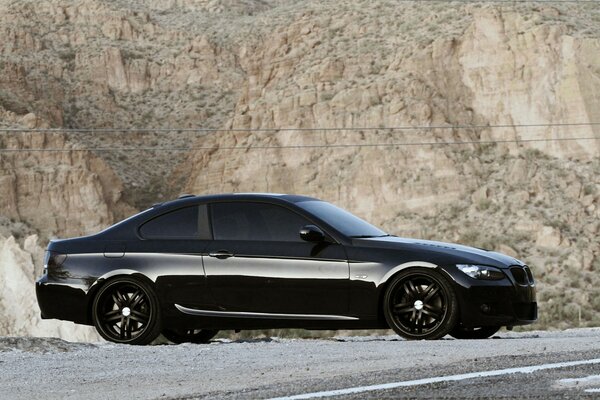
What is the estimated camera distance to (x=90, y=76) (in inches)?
2736

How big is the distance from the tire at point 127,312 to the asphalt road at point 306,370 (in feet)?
0.99

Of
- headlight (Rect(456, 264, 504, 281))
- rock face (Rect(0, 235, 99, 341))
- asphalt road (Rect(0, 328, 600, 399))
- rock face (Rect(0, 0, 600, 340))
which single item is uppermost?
rock face (Rect(0, 0, 600, 340))

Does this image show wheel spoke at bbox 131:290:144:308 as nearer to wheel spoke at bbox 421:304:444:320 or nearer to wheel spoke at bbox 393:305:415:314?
wheel spoke at bbox 393:305:415:314

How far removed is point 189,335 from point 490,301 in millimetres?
3260

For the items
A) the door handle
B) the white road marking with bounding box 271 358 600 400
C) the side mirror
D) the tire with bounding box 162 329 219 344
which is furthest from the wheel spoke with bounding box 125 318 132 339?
the white road marking with bounding box 271 358 600 400

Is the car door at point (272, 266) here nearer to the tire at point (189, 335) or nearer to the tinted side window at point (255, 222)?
the tinted side window at point (255, 222)

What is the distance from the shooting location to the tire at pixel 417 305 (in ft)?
36.6

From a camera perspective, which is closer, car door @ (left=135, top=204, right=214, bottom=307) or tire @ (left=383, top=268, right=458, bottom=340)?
tire @ (left=383, top=268, right=458, bottom=340)

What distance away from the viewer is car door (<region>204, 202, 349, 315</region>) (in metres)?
11.3

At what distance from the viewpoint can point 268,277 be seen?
449 inches

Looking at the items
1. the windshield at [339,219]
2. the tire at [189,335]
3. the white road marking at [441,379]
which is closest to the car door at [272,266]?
the windshield at [339,219]

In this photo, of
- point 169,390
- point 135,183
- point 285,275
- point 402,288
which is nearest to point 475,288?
point 402,288

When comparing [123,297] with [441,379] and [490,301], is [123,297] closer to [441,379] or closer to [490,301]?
[490,301]

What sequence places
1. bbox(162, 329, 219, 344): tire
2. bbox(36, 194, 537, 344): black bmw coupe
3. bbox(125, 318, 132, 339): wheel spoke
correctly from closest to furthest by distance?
bbox(36, 194, 537, 344): black bmw coupe → bbox(125, 318, 132, 339): wheel spoke → bbox(162, 329, 219, 344): tire
